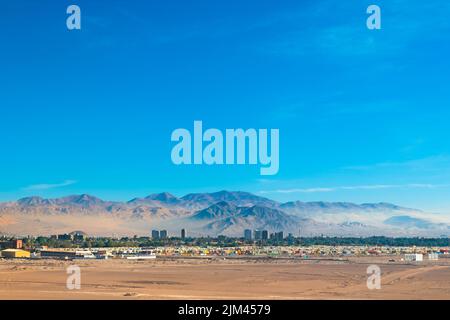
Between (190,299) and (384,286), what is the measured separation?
23.1 m

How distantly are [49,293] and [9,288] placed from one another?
668 cm

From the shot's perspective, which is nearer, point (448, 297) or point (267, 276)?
point (448, 297)

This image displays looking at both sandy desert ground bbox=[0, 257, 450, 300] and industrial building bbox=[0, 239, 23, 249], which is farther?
industrial building bbox=[0, 239, 23, 249]

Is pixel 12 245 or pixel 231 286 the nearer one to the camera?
pixel 231 286

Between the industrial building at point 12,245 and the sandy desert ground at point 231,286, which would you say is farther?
the industrial building at point 12,245
